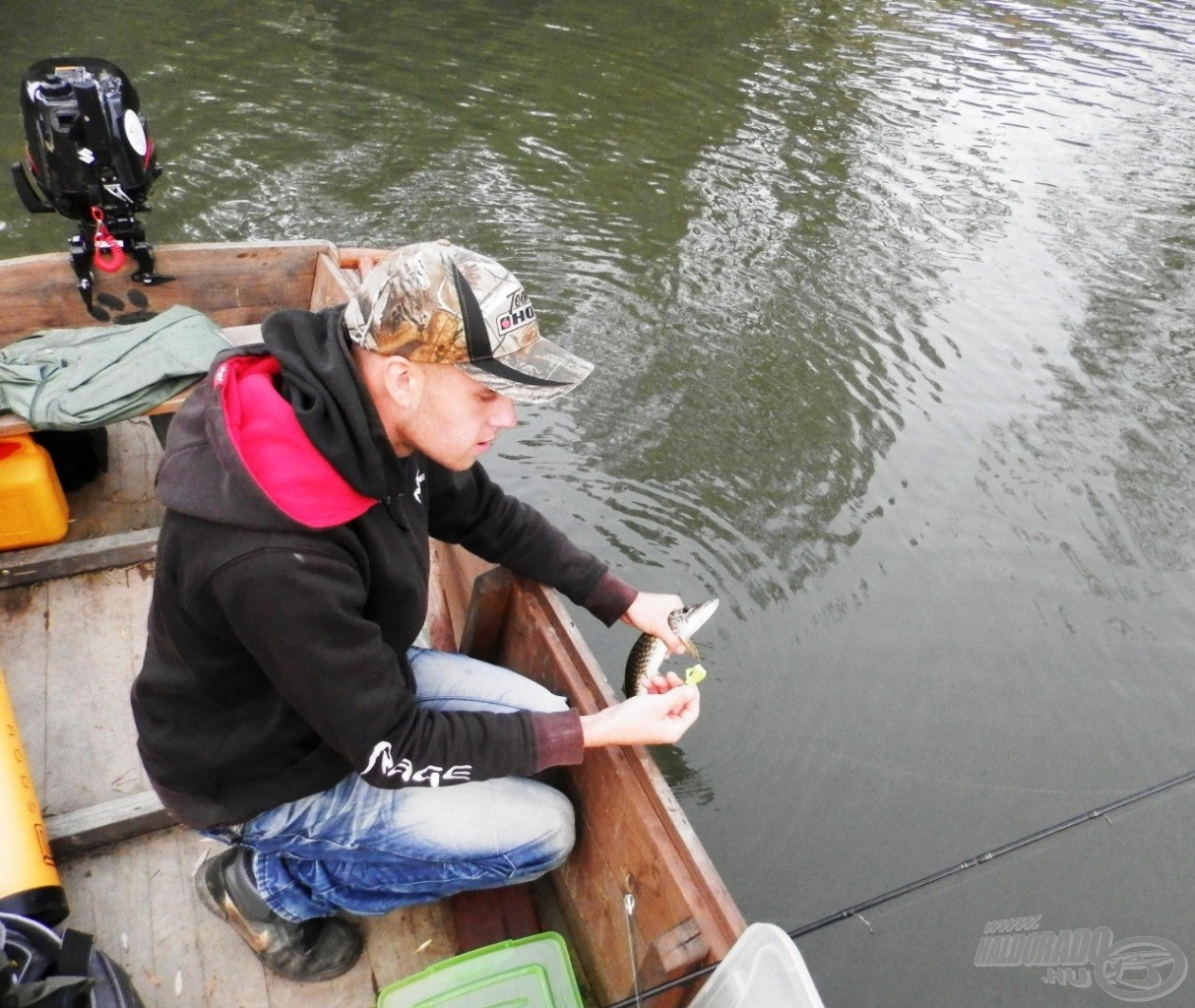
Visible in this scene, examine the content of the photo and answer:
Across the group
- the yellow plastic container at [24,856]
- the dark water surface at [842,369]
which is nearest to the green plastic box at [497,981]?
the yellow plastic container at [24,856]

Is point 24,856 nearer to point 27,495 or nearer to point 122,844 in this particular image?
point 122,844

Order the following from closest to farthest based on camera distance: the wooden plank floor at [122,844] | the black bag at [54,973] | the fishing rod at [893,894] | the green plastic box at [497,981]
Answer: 1. the black bag at [54,973]
2. the fishing rod at [893,894]
3. the green plastic box at [497,981]
4. the wooden plank floor at [122,844]

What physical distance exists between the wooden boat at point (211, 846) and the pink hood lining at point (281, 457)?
3.42 ft

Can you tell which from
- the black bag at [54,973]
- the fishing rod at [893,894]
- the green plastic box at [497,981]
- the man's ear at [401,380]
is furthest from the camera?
the green plastic box at [497,981]

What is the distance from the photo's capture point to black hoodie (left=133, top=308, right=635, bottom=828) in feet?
5.60

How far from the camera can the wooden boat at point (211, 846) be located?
2.19m

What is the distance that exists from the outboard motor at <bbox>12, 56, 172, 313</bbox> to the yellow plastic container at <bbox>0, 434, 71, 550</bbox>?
1.20 meters

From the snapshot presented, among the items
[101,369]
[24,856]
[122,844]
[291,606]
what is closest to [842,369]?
[101,369]

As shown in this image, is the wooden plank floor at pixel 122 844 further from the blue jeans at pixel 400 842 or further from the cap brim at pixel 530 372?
the cap brim at pixel 530 372

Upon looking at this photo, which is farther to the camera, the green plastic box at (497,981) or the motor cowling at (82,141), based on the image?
the motor cowling at (82,141)

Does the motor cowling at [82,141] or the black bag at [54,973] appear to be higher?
the motor cowling at [82,141]

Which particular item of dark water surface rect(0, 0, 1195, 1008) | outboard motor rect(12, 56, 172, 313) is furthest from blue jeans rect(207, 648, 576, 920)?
outboard motor rect(12, 56, 172, 313)

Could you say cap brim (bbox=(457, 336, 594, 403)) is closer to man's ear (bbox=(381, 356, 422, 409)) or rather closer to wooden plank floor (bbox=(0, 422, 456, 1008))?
man's ear (bbox=(381, 356, 422, 409))

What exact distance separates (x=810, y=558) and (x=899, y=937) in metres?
2.16
